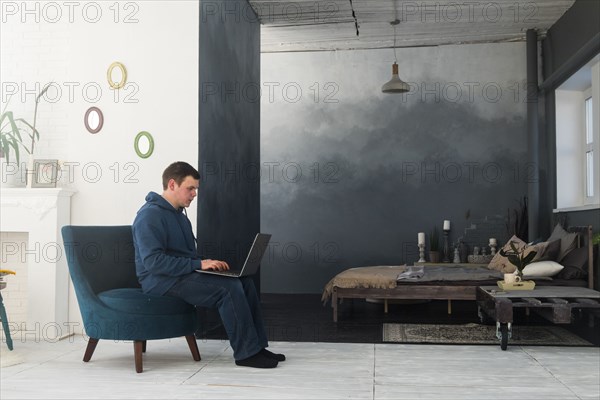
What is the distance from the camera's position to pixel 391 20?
7.68 m

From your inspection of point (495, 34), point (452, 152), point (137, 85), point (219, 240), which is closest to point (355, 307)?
point (219, 240)

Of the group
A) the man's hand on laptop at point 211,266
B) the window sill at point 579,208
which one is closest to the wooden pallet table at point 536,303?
the window sill at point 579,208

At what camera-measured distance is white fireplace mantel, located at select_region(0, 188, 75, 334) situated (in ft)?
16.0

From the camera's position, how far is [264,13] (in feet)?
24.1

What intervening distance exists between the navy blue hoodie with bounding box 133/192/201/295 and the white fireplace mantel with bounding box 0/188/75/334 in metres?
1.27

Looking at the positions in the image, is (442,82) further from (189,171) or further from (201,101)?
(189,171)

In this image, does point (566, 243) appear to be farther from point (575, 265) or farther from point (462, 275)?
point (462, 275)

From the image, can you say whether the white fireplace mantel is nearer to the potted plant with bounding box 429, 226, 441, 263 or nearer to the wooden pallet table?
the wooden pallet table

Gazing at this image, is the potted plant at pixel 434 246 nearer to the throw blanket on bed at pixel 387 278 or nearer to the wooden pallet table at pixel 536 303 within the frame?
the throw blanket on bed at pixel 387 278

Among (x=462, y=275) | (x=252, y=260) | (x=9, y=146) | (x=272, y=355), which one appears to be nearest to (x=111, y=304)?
(x=252, y=260)

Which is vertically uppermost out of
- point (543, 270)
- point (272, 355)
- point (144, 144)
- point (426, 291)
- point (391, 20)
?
point (391, 20)

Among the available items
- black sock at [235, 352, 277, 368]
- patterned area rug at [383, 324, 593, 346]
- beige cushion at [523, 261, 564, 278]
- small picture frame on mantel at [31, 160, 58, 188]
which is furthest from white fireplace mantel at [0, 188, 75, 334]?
beige cushion at [523, 261, 564, 278]

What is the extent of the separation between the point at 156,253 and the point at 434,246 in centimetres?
540

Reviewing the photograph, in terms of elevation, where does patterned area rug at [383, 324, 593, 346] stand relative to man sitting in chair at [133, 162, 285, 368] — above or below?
below
